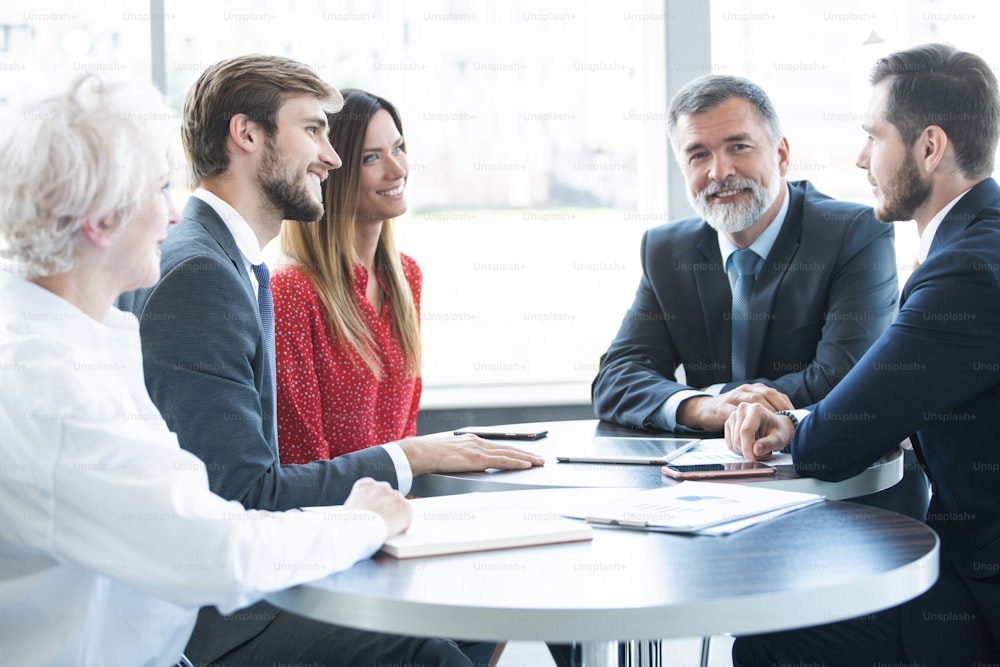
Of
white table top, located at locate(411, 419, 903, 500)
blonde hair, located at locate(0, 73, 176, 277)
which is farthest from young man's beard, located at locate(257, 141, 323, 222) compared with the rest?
blonde hair, located at locate(0, 73, 176, 277)

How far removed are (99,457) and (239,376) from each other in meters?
0.65

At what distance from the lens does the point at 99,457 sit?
1240 millimetres

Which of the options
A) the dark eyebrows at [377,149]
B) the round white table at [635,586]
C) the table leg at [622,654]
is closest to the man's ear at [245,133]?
the dark eyebrows at [377,149]

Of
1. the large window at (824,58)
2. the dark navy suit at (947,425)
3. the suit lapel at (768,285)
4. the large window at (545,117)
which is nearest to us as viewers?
the dark navy suit at (947,425)

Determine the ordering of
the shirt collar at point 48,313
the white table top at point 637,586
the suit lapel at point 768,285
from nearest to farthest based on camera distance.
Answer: the white table top at point 637,586 < the shirt collar at point 48,313 < the suit lapel at point 768,285

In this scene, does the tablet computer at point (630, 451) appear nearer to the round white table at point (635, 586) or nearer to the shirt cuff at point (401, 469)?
the shirt cuff at point (401, 469)

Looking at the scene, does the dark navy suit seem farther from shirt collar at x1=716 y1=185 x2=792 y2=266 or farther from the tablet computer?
shirt collar at x1=716 y1=185 x2=792 y2=266

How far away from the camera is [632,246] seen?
4.52 meters

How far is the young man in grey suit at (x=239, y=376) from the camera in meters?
1.81

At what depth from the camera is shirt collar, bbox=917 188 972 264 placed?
2.22m

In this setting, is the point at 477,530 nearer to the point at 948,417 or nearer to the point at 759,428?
the point at 759,428

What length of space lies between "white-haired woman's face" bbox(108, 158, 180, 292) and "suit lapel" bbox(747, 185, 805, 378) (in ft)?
6.13

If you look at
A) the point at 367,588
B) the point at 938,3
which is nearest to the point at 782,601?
the point at 367,588

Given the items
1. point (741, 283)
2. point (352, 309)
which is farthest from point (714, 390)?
point (352, 309)
